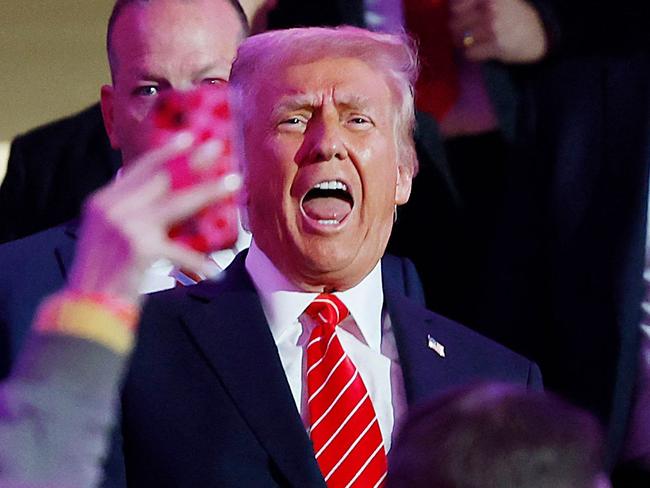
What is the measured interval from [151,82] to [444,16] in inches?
18.2

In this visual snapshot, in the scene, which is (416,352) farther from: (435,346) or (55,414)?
(55,414)

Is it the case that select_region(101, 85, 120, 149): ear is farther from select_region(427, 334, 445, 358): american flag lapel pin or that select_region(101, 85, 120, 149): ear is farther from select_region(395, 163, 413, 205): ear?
select_region(427, 334, 445, 358): american flag lapel pin

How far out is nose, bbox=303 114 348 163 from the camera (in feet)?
5.79

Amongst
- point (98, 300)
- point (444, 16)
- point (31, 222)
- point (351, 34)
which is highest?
point (98, 300)

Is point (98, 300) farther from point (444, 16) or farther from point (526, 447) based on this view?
point (444, 16)

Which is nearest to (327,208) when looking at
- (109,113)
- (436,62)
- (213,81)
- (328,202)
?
(328,202)

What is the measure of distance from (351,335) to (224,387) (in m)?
0.17

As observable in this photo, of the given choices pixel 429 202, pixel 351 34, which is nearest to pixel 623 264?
pixel 429 202

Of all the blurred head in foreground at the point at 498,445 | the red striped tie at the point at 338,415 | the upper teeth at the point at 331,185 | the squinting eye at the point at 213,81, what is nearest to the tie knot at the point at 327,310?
the red striped tie at the point at 338,415

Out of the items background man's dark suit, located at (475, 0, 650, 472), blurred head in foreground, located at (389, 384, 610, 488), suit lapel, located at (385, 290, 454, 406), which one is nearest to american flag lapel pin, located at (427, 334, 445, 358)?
suit lapel, located at (385, 290, 454, 406)

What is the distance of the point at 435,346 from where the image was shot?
5.85ft

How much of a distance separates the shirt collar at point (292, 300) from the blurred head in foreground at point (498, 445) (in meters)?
0.66

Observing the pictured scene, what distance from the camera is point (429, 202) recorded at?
7.53 ft

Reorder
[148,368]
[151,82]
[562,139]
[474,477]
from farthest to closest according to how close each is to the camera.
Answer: [562,139], [151,82], [148,368], [474,477]
